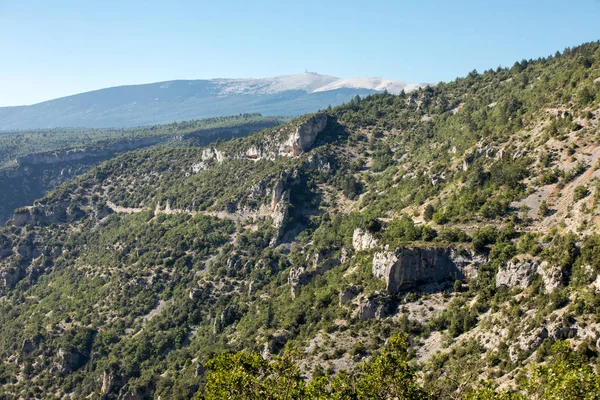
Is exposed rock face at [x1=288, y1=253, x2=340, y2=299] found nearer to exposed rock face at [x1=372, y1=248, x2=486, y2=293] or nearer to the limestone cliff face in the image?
exposed rock face at [x1=372, y1=248, x2=486, y2=293]

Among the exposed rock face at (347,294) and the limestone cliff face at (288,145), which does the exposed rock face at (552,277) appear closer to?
the exposed rock face at (347,294)

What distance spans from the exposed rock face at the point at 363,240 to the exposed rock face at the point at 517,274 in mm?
20205

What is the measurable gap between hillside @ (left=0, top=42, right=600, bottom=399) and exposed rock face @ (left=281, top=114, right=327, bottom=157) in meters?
0.60

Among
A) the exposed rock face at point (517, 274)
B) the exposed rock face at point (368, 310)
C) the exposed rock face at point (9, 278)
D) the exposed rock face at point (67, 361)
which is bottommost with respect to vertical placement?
the exposed rock face at point (67, 361)

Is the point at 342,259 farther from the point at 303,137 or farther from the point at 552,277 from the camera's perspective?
the point at 303,137

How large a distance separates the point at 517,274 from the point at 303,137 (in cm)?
8249

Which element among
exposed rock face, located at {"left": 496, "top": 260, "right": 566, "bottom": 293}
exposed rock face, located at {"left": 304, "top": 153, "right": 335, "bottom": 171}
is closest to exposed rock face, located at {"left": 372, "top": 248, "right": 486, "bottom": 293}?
exposed rock face, located at {"left": 496, "top": 260, "right": 566, "bottom": 293}

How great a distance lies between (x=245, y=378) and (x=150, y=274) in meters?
79.6

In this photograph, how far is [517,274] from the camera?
45.7m

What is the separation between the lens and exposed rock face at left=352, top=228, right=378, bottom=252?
66.7 meters

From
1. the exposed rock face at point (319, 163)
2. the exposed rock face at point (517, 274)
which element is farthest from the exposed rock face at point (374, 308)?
the exposed rock face at point (319, 163)

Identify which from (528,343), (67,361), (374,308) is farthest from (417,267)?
(67,361)

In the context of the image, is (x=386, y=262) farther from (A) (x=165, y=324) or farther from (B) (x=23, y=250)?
(B) (x=23, y=250)

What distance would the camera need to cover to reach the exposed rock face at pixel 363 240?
66.7 meters
